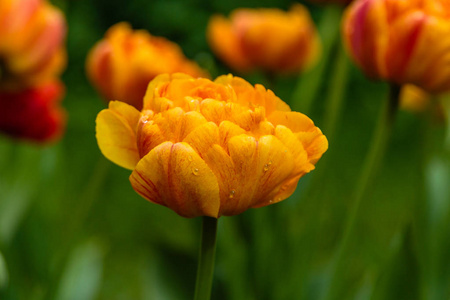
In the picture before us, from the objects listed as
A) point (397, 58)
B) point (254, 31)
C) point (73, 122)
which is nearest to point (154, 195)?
point (397, 58)

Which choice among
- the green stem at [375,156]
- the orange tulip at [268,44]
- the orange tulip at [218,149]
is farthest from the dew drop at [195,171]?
the orange tulip at [268,44]

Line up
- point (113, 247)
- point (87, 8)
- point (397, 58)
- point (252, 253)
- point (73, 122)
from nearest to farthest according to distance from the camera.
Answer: point (397, 58) → point (252, 253) → point (113, 247) → point (73, 122) → point (87, 8)

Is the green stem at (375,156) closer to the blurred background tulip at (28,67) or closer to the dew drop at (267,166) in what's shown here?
the dew drop at (267,166)

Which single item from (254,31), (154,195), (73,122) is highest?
(154,195)

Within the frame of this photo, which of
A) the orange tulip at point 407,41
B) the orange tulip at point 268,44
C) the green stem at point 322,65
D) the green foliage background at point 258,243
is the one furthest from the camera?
the orange tulip at point 268,44

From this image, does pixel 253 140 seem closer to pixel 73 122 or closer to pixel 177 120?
pixel 177 120

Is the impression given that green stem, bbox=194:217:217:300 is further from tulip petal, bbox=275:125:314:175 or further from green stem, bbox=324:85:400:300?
green stem, bbox=324:85:400:300

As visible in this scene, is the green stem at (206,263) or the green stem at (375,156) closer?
the green stem at (206,263)
